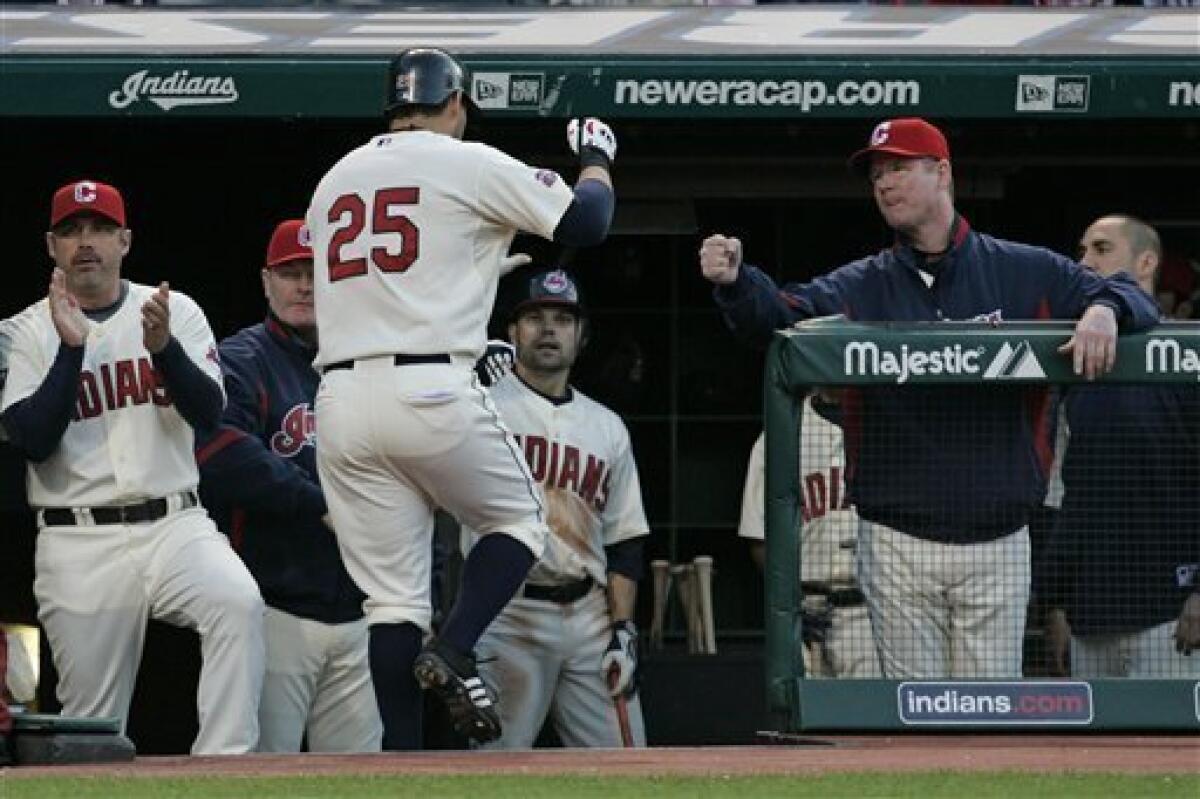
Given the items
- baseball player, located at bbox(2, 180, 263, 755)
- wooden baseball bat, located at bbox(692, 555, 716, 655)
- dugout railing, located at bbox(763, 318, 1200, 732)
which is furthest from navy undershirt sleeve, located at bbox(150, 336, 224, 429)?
wooden baseball bat, located at bbox(692, 555, 716, 655)

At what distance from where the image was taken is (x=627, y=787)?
217 inches

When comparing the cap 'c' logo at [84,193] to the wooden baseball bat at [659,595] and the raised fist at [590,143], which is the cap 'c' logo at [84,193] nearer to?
the raised fist at [590,143]

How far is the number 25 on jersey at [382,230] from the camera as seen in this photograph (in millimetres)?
6391

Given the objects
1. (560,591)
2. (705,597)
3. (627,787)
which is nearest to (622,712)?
(560,591)

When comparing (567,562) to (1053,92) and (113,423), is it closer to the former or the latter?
(113,423)

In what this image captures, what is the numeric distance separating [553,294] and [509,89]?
2.25ft

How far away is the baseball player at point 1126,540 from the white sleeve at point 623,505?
7.15 feet

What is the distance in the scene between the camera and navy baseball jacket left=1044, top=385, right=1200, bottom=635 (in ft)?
22.1

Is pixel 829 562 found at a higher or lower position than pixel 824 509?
lower

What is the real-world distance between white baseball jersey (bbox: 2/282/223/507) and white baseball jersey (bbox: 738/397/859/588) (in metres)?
1.64

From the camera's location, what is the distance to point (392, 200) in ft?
21.1

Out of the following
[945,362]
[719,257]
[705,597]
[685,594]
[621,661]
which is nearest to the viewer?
[719,257]

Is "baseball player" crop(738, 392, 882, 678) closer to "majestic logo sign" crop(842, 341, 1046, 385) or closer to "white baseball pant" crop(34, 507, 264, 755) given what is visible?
"majestic logo sign" crop(842, 341, 1046, 385)

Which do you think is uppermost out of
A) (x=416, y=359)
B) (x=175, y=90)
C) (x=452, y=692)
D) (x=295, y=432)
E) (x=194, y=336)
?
(x=175, y=90)
